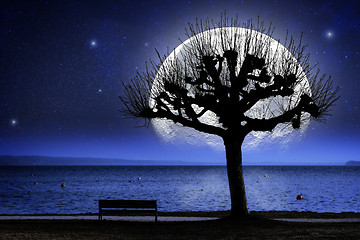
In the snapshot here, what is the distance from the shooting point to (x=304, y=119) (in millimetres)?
19281

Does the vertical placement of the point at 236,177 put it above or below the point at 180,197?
above

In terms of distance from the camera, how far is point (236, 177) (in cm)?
1773

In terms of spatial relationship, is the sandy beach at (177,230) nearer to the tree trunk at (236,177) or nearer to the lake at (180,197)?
the tree trunk at (236,177)

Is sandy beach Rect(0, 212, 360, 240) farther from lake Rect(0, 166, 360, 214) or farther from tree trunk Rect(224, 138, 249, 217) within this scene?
lake Rect(0, 166, 360, 214)

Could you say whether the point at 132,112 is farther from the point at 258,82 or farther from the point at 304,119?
the point at 304,119

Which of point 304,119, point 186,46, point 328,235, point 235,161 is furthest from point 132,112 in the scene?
point 328,235

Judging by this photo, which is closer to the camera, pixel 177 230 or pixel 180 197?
pixel 177 230

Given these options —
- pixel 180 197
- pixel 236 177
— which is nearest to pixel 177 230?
pixel 236 177

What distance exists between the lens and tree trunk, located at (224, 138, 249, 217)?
17547 millimetres

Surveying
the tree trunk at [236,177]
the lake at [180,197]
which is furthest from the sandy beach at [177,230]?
the lake at [180,197]

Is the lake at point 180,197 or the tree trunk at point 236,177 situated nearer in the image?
the tree trunk at point 236,177

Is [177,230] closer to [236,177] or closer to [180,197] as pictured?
[236,177]

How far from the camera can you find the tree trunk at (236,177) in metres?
17.5

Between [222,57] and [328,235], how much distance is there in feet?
28.1
